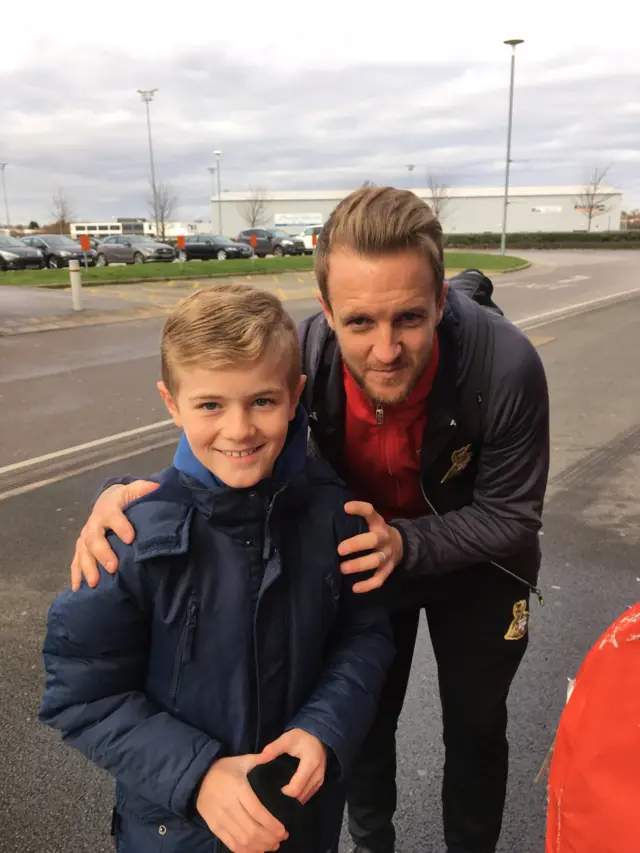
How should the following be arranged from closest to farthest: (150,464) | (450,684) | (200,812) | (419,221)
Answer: (200,812)
(419,221)
(450,684)
(150,464)

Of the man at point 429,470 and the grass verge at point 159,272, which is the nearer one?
the man at point 429,470

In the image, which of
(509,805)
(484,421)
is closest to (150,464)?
(509,805)

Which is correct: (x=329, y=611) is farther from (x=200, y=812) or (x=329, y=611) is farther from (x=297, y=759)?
(x=200, y=812)

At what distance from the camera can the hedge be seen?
172ft

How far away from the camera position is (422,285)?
1.58 m

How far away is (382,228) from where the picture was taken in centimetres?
151

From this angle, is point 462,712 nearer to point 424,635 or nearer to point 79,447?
point 424,635

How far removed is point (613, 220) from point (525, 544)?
277ft

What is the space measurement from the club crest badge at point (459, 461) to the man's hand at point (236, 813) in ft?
2.81

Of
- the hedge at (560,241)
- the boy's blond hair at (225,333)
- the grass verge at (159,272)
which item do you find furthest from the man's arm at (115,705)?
the hedge at (560,241)

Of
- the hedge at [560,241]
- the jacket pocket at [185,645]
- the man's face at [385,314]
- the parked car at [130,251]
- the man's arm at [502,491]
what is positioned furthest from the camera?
the hedge at [560,241]

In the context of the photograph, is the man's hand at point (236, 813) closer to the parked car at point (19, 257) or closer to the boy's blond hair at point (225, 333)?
the boy's blond hair at point (225, 333)

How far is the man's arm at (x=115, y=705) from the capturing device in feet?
4.54

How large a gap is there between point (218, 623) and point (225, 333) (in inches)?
22.5
